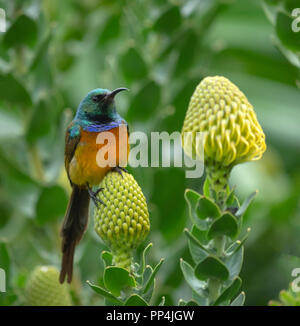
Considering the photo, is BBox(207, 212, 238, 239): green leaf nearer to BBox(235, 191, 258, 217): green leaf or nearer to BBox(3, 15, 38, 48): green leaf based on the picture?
BBox(235, 191, 258, 217): green leaf

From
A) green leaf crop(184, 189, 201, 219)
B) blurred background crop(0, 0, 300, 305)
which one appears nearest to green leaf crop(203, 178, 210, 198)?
green leaf crop(184, 189, 201, 219)

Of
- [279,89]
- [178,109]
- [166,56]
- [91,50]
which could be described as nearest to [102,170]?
[178,109]

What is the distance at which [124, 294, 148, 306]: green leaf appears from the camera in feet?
2.69

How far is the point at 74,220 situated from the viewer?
0.91 metres

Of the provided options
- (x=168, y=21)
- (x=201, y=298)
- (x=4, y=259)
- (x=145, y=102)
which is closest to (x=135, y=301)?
(x=201, y=298)

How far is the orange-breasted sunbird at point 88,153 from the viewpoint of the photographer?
87 cm

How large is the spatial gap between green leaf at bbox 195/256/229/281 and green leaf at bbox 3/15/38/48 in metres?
0.79

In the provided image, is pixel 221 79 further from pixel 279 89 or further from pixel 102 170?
pixel 279 89

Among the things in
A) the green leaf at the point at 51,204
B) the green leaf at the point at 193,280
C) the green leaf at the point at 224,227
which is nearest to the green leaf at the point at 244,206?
the green leaf at the point at 224,227

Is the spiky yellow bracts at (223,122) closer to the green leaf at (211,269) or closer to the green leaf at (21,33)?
the green leaf at (211,269)

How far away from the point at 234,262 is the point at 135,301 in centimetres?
16

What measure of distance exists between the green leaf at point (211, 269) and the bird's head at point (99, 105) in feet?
0.87

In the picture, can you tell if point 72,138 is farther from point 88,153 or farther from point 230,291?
point 230,291
